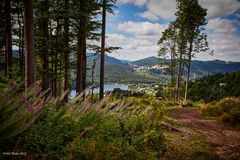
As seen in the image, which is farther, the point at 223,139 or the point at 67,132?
the point at 223,139

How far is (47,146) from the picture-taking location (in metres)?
4.56

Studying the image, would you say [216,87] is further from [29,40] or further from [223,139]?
[29,40]

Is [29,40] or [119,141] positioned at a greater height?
[29,40]

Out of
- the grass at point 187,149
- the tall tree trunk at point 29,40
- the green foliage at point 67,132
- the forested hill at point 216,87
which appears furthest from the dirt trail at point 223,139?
the forested hill at point 216,87

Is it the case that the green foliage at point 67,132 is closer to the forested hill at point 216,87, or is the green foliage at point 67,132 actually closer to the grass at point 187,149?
the grass at point 187,149

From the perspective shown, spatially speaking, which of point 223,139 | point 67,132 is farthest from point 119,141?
point 223,139

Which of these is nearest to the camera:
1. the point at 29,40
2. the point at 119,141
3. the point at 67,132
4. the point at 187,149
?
the point at 67,132

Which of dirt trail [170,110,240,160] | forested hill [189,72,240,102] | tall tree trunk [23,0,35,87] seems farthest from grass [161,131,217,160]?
forested hill [189,72,240,102]

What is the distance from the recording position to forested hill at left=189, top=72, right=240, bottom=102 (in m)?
98.3

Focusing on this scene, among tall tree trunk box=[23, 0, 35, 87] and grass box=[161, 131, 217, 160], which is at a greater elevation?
tall tree trunk box=[23, 0, 35, 87]

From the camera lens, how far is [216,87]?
109312mm

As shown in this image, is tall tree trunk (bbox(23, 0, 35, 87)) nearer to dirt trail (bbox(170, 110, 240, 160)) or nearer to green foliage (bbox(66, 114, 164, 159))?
green foliage (bbox(66, 114, 164, 159))

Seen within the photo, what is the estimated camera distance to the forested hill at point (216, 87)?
98.3 m

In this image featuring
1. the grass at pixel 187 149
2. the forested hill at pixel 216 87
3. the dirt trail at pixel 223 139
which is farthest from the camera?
the forested hill at pixel 216 87
